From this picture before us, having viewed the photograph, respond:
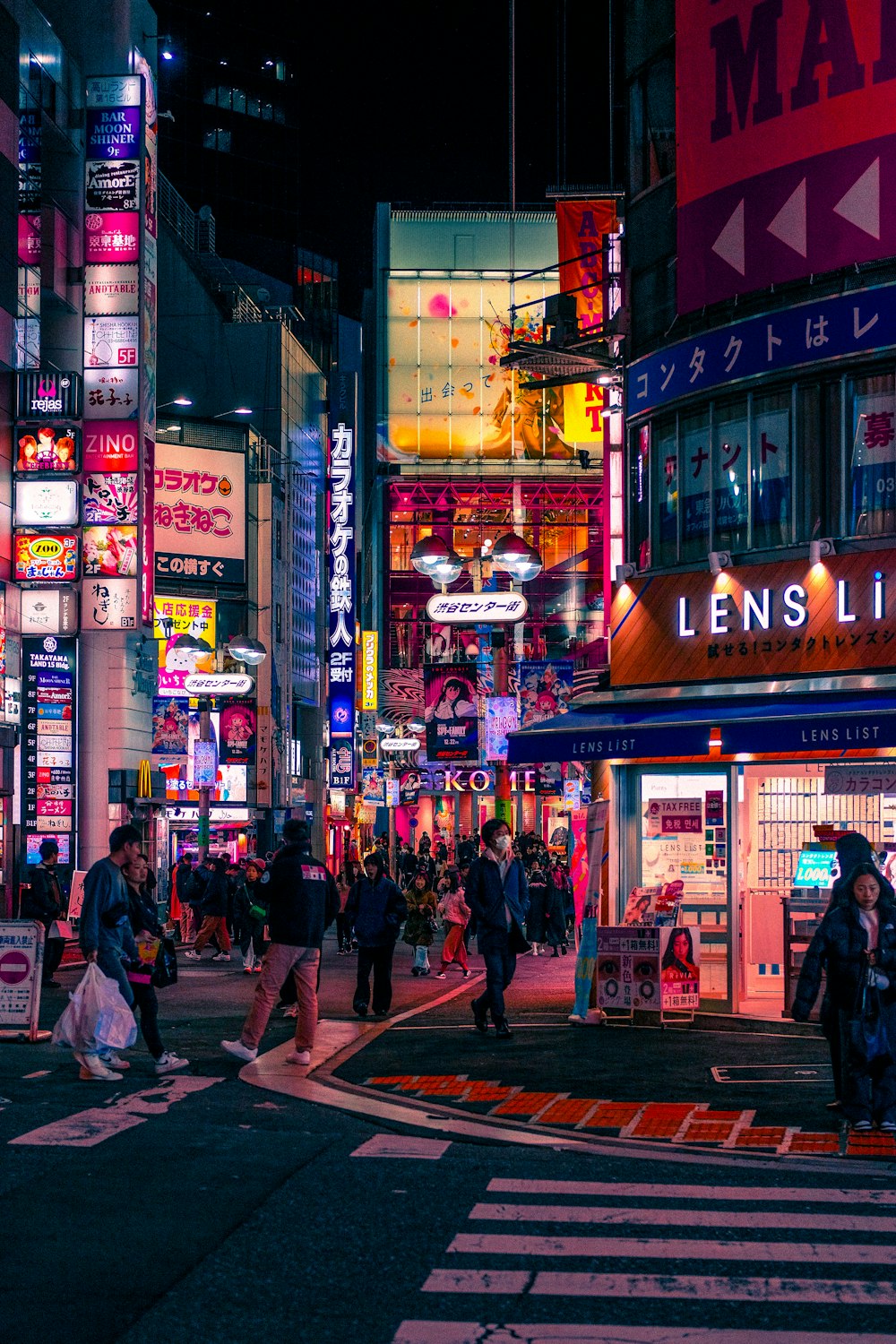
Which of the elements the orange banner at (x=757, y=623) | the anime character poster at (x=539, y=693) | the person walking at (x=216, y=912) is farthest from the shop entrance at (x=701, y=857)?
the anime character poster at (x=539, y=693)

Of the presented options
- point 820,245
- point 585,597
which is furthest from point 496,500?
point 820,245

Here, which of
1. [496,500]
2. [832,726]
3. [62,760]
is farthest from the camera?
[496,500]

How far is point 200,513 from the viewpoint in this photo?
5516cm

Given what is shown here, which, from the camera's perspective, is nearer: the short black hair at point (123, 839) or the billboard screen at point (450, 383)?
the short black hair at point (123, 839)

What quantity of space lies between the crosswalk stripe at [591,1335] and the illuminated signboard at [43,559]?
84.6ft

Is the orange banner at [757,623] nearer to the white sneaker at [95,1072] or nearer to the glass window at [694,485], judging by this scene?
the glass window at [694,485]

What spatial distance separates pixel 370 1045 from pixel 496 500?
77357 millimetres

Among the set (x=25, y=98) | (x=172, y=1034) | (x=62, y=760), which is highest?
(x=25, y=98)

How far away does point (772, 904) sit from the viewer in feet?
60.5

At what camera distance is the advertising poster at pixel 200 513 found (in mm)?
54094

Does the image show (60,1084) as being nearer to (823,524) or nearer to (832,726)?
(832,726)

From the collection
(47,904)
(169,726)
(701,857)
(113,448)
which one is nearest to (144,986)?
(701,857)

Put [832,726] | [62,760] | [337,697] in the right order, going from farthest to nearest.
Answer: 1. [337,697]
2. [62,760]
3. [832,726]

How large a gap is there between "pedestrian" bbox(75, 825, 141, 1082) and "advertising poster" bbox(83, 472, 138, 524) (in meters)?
19.5
